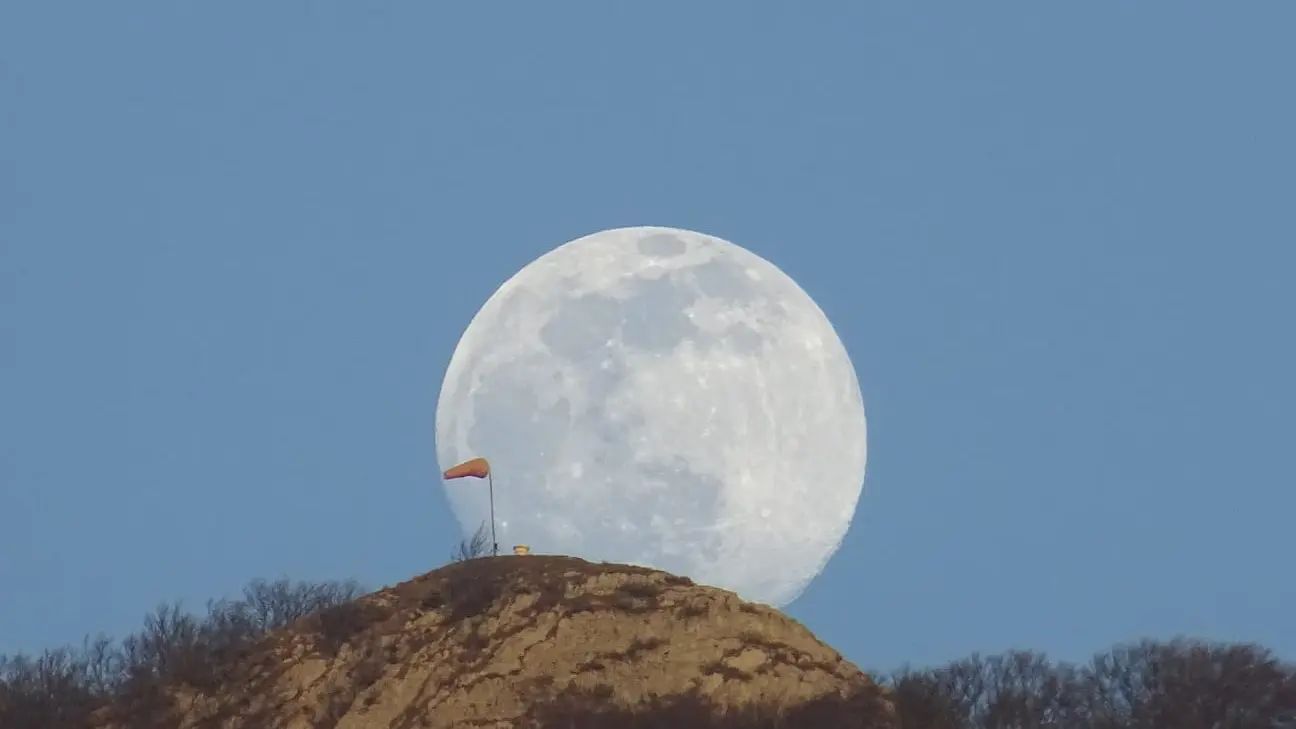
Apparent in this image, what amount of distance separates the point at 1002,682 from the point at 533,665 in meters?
35.7

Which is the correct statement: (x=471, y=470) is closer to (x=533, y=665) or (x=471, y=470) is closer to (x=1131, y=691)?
(x=533, y=665)

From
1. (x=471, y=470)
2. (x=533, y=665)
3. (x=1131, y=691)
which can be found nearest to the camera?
(x=533, y=665)

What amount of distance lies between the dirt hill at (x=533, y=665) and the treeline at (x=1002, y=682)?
6808 millimetres

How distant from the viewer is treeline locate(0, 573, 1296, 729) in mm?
55906

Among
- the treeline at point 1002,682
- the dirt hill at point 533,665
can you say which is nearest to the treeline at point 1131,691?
the treeline at point 1002,682

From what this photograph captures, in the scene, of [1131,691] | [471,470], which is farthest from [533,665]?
[1131,691]

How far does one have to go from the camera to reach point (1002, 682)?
7025 cm

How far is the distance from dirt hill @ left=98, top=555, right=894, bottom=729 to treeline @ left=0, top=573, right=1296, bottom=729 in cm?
681

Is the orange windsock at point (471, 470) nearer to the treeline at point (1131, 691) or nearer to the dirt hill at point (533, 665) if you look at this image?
the dirt hill at point (533, 665)

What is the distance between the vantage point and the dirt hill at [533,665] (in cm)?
3869

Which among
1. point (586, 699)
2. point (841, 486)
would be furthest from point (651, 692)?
point (841, 486)

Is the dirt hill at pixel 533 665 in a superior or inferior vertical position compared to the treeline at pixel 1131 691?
inferior

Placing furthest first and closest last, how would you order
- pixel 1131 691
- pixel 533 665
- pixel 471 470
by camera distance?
pixel 1131 691 → pixel 471 470 → pixel 533 665

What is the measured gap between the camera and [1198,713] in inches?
2406
